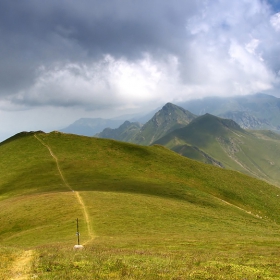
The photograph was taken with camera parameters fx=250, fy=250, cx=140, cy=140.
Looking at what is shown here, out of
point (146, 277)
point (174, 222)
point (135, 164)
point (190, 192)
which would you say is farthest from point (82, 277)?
point (135, 164)

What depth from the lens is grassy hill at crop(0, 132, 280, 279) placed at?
800 inches

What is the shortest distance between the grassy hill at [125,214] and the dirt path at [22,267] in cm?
23

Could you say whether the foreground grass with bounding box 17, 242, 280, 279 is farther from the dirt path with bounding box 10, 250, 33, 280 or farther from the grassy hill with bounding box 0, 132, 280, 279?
the dirt path with bounding box 10, 250, 33, 280

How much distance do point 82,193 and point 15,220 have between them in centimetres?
1692

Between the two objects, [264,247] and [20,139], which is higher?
[20,139]

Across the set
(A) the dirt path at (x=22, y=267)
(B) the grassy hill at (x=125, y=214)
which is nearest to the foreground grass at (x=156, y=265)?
(B) the grassy hill at (x=125, y=214)

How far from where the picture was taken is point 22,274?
18000mm

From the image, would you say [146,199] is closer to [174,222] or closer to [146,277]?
[174,222]

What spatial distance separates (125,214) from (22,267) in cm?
2719

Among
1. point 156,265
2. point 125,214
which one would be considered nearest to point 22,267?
point 156,265

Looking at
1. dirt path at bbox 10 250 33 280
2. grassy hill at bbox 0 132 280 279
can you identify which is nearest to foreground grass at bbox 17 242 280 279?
grassy hill at bbox 0 132 280 279

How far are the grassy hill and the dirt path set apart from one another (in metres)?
0.23

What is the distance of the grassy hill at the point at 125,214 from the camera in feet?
66.6

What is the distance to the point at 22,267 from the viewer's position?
1975 centimetres
